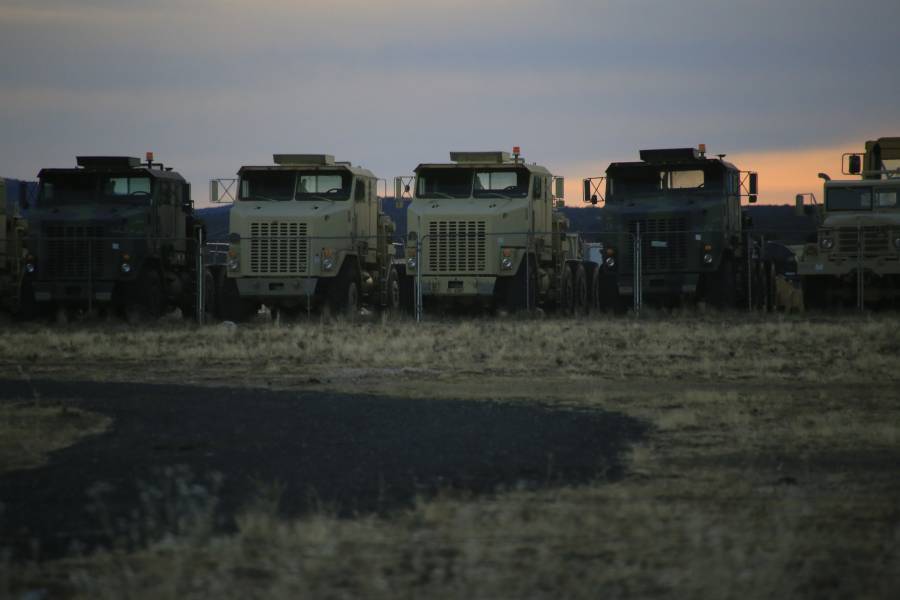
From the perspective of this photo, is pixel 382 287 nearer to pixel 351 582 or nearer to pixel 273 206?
pixel 273 206

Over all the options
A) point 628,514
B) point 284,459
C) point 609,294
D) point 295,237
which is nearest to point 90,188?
point 295,237

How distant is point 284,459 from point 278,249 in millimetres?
23781

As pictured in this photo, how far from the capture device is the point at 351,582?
707 centimetres

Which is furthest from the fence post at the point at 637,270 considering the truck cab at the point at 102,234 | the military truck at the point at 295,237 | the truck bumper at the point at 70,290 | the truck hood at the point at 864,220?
the truck bumper at the point at 70,290

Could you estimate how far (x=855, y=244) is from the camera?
118 ft

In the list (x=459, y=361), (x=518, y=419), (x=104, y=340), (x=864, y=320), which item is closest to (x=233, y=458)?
(x=518, y=419)

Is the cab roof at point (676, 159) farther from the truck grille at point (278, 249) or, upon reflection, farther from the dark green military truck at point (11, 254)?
the dark green military truck at point (11, 254)

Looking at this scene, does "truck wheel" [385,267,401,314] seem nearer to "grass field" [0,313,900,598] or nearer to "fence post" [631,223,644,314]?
"fence post" [631,223,644,314]

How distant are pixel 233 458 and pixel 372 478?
1.69 metres

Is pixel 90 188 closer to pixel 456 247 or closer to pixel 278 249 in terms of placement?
pixel 278 249

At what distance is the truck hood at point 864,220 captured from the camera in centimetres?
3578

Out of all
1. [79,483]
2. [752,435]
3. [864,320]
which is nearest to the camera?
[79,483]

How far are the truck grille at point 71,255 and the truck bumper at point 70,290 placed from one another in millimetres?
162

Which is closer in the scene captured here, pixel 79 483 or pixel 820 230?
pixel 79 483
